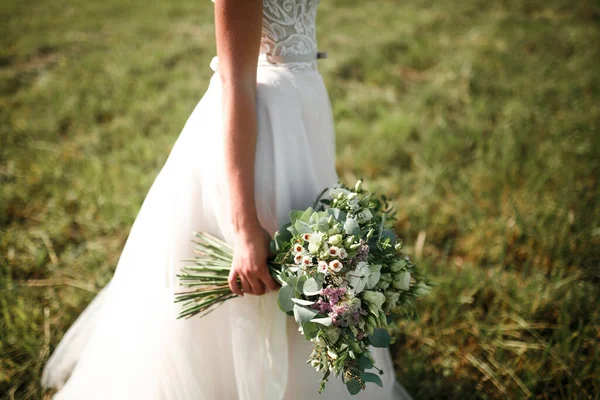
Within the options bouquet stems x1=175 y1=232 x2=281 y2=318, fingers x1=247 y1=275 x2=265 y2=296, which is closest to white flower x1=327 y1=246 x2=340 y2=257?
fingers x1=247 y1=275 x2=265 y2=296

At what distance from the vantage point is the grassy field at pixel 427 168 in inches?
80.4

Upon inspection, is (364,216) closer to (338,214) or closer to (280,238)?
(338,214)

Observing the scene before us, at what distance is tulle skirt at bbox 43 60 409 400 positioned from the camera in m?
1.36

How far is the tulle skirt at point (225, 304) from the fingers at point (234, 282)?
110 mm

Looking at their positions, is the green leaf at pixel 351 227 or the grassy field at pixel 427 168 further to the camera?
the grassy field at pixel 427 168

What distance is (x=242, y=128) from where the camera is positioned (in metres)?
1.21

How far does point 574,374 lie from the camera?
5.94 feet

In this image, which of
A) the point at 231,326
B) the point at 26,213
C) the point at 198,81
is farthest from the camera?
the point at 198,81

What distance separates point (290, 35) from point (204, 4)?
8.47 m

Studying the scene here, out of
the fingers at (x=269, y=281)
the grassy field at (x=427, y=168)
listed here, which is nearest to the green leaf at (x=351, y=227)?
the fingers at (x=269, y=281)

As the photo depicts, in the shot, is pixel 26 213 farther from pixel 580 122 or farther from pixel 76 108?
pixel 580 122

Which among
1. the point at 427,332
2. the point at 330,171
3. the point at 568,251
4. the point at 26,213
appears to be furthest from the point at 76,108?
the point at 568,251

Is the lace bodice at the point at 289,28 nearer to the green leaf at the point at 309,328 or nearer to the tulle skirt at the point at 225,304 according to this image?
the tulle skirt at the point at 225,304

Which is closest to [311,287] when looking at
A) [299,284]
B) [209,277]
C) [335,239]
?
[299,284]
